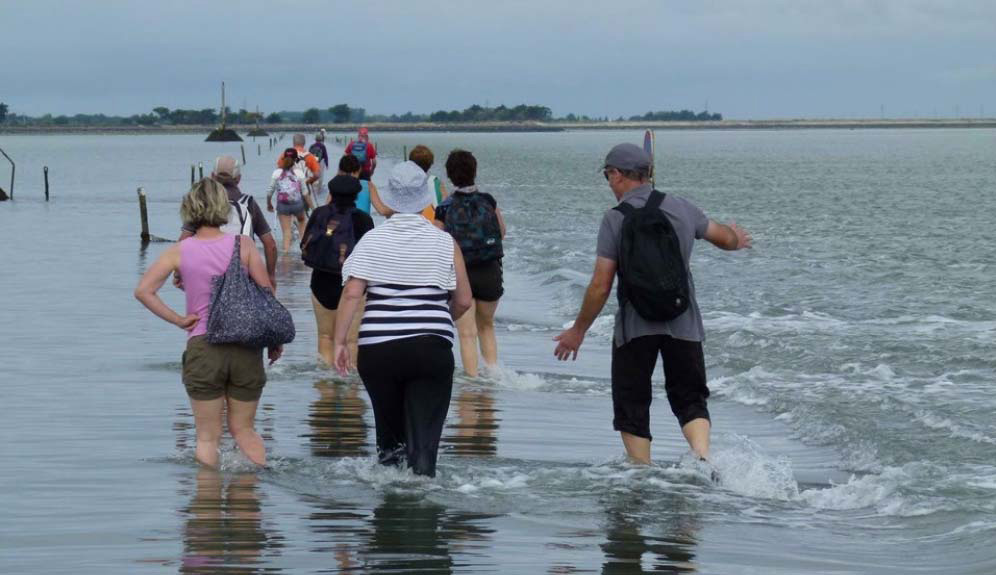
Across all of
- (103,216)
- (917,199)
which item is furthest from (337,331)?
(917,199)

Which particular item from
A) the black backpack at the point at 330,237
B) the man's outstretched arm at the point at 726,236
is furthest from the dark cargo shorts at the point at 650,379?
the black backpack at the point at 330,237

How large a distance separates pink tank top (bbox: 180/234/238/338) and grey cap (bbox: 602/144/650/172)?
6.34ft

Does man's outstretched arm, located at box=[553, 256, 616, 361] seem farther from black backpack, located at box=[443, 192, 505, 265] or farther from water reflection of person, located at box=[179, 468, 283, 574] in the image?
black backpack, located at box=[443, 192, 505, 265]

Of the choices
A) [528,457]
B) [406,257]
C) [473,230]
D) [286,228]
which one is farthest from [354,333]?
[286,228]

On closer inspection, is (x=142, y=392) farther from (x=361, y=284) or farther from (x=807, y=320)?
(x=807, y=320)

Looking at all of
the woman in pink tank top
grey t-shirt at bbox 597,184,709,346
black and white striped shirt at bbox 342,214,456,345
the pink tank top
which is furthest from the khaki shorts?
grey t-shirt at bbox 597,184,709,346

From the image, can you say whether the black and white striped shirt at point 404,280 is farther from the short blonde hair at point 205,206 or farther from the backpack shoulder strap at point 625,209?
the backpack shoulder strap at point 625,209

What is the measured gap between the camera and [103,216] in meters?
34.4

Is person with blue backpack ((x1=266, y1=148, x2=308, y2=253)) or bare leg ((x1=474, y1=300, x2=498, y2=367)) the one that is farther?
person with blue backpack ((x1=266, y1=148, x2=308, y2=253))

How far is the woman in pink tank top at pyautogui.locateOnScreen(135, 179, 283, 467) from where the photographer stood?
Result: 7.41 m

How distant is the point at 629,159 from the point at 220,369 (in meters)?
2.28

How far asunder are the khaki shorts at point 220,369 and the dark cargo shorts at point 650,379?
185 centimetres

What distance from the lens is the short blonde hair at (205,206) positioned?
7.36 meters

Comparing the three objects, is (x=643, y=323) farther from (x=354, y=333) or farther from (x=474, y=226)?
(x=354, y=333)
